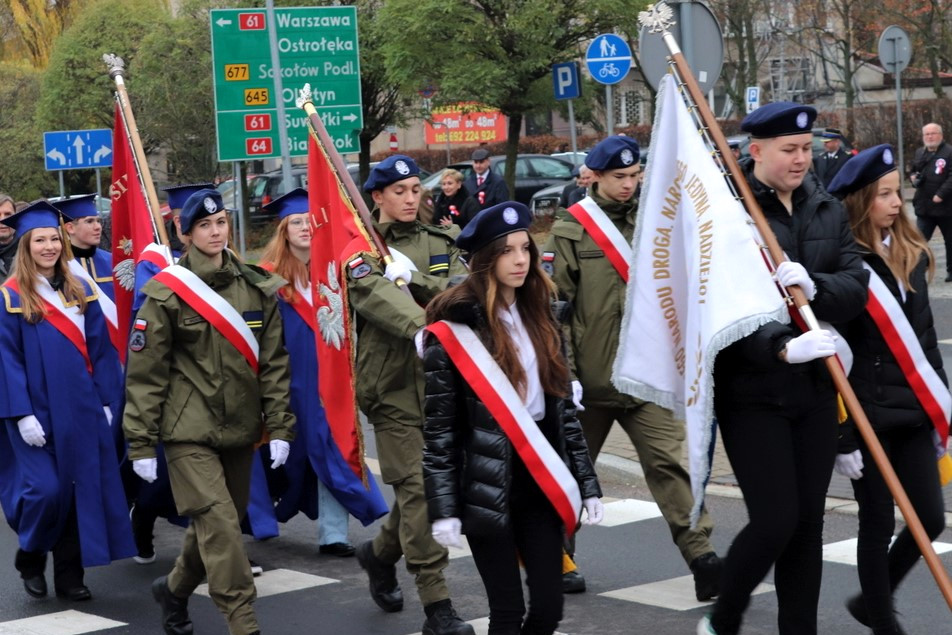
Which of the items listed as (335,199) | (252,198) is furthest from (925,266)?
(252,198)

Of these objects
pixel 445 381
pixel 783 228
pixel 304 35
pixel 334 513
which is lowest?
pixel 334 513

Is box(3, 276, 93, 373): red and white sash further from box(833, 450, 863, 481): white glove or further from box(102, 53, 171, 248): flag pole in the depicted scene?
box(833, 450, 863, 481): white glove

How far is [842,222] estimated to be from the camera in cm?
484

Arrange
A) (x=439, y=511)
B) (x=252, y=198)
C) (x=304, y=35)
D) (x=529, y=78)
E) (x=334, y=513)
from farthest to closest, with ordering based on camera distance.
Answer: (x=252, y=198), (x=529, y=78), (x=304, y=35), (x=334, y=513), (x=439, y=511)

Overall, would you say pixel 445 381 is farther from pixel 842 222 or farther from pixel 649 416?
pixel 649 416

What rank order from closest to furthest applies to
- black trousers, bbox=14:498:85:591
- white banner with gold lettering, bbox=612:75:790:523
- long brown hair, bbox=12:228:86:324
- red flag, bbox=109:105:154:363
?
white banner with gold lettering, bbox=612:75:790:523 < long brown hair, bbox=12:228:86:324 < black trousers, bbox=14:498:85:591 < red flag, bbox=109:105:154:363

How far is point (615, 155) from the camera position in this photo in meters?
6.43

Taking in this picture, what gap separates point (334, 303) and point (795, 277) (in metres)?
2.56

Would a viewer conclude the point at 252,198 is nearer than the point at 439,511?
No

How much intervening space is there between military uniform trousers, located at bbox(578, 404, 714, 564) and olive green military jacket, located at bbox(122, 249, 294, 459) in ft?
4.48

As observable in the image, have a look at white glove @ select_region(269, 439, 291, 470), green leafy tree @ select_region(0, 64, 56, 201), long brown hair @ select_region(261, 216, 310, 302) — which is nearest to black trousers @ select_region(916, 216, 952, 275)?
long brown hair @ select_region(261, 216, 310, 302)

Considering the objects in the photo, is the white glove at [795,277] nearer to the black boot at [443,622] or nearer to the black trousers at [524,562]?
the black trousers at [524,562]

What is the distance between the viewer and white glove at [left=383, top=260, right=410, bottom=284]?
5961mm

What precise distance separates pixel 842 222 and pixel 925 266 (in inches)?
24.6
